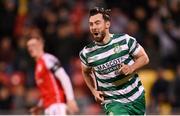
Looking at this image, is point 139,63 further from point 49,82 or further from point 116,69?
point 49,82

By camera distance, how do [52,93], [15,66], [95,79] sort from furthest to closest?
1. [15,66]
2. [52,93]
3. [95,79]

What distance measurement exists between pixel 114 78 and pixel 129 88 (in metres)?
0.22

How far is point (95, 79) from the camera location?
9.26 m

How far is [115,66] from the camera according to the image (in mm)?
8945

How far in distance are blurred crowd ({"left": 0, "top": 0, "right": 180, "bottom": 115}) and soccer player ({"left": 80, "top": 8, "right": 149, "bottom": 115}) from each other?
5.30m

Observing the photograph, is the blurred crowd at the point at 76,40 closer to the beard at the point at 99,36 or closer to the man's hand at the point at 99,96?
the man's hand at the point at 99,96

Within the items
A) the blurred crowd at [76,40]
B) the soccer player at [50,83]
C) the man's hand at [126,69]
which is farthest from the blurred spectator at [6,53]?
the man's hand at [126,69]

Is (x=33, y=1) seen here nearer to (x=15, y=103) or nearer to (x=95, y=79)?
(x=15, y=103)

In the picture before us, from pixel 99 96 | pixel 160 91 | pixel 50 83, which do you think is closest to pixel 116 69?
pixel 99 96

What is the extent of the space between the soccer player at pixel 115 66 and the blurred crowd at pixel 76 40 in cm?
530

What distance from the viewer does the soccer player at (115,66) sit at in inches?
350

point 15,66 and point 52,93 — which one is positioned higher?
point 15,66

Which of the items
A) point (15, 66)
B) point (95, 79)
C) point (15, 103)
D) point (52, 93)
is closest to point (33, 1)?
point (15, 66)

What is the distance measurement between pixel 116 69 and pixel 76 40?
6.80 m
